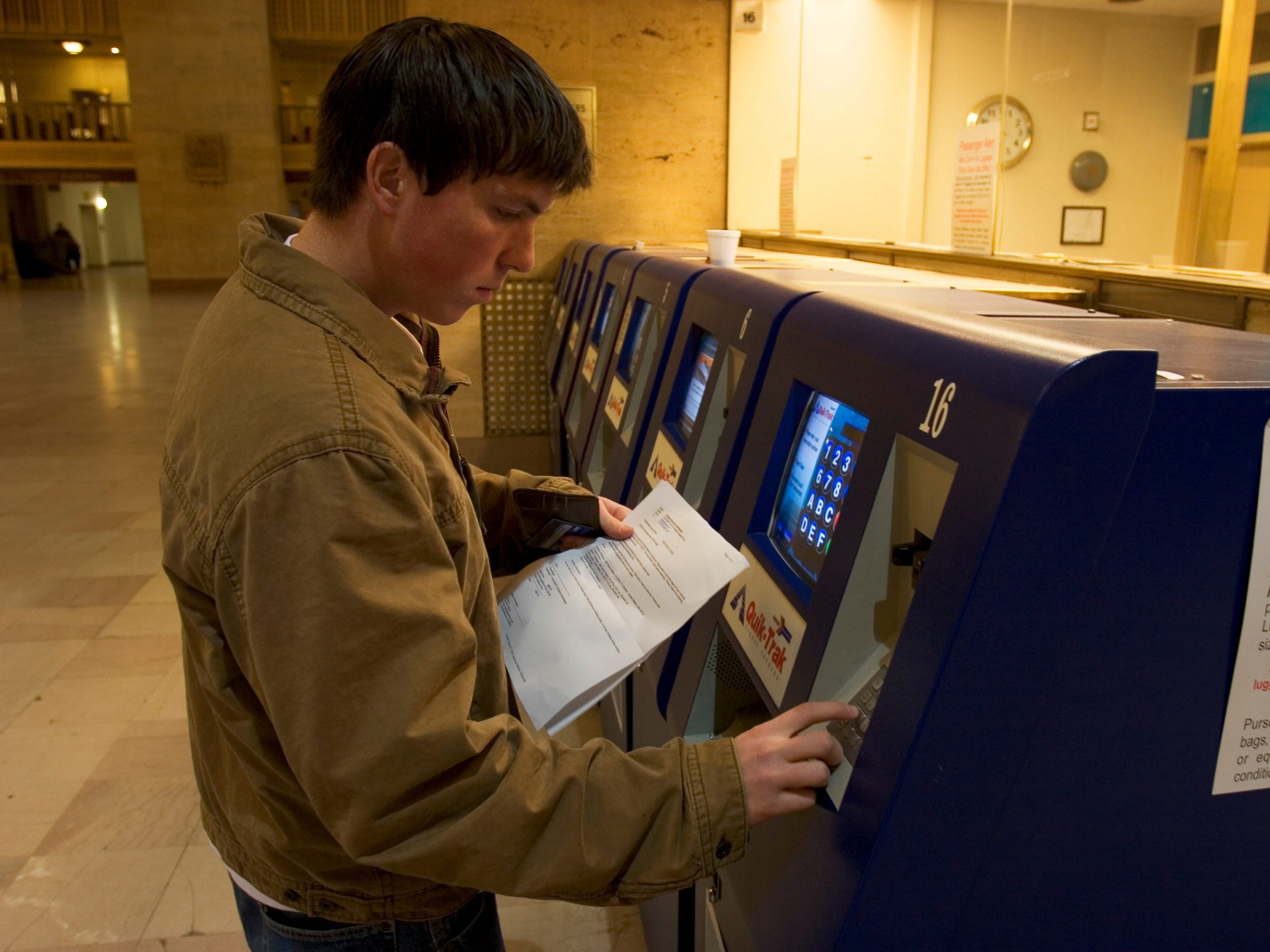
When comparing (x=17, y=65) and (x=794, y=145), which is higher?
(x=17, y=65)

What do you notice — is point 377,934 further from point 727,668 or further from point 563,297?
point 563,297

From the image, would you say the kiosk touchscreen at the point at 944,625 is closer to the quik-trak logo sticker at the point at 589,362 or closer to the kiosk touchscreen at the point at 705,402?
the kiosk touchscreen at the point at 705,402

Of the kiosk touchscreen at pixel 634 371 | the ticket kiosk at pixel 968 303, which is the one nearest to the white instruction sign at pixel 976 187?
the kiosk touchscreen at pixel 634 371

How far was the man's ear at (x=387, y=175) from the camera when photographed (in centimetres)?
88

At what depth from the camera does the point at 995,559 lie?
2.43 ft

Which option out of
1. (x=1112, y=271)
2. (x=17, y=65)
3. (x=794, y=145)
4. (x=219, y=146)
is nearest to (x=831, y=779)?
(x=1112, y=271)

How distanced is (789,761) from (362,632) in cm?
39

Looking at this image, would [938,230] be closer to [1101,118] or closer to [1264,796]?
[1101,118]

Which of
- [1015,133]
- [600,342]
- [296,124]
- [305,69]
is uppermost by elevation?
[305,69]

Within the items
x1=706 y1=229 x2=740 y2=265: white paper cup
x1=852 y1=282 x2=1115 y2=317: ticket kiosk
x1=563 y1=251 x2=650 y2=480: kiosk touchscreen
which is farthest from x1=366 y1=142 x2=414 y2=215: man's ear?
x1=563 y1=251 x2=650 y2=480: kiosk touchscreen

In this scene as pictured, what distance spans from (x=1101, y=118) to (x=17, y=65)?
25.4 m

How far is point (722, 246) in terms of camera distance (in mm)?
2521

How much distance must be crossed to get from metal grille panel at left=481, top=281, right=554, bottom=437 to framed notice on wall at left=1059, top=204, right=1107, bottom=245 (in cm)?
268

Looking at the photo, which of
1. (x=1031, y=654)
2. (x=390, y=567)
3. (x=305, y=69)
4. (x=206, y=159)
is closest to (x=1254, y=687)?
(x=1031, y=654)
